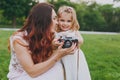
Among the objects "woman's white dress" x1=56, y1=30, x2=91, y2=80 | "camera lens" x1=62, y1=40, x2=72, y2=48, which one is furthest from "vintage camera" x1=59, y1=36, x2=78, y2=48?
"woman's white dress" x1=56, y1=30, x2=91, y2=80

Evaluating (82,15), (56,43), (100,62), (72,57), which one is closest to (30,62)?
(56,43)

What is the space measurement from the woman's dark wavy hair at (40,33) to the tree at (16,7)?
23.9 metres

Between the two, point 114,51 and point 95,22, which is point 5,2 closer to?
point 95,22

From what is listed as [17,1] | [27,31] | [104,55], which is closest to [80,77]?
[27,31]

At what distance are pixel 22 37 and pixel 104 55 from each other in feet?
17.1

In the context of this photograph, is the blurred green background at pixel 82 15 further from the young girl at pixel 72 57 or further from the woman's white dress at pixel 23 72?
the woman's white dress at pixel 23 72

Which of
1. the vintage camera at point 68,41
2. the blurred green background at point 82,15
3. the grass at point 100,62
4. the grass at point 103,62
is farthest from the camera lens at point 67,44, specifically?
the blurred green background at point 82,15

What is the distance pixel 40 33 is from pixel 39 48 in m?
0.11

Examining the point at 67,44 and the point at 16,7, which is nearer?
the point at 67,44

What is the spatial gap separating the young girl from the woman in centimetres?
14

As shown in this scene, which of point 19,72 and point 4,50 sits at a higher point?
point 19,72

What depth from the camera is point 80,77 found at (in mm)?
3162

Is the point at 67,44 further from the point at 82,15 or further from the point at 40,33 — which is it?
the point at 82,15

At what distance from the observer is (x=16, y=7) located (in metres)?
26.8
